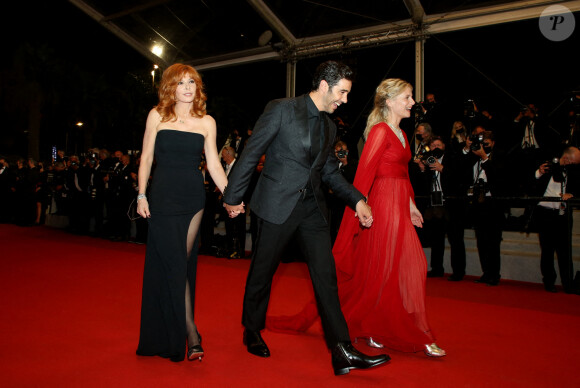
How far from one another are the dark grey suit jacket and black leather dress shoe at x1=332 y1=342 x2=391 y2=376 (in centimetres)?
83

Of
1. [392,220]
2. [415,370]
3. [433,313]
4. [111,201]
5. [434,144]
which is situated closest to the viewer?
[415,370]

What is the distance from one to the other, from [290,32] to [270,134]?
9693 millimetres

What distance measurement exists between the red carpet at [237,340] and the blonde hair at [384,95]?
1.72 metres

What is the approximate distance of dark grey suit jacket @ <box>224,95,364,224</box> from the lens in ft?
9.06

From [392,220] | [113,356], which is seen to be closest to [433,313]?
[392,220]

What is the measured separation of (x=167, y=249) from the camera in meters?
2.78

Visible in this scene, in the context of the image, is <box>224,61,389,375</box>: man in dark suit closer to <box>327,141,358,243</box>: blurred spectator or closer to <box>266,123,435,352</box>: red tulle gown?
<box>266,123,435,352</box>: red tulle gown

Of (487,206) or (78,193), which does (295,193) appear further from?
(78,193)

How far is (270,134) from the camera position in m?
2.79

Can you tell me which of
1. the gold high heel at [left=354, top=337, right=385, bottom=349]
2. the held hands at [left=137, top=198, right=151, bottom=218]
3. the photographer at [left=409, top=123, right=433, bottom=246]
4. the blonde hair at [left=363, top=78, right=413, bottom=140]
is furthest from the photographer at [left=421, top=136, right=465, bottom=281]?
the held hands at [left=137, top=198, right=151, bottom=218]

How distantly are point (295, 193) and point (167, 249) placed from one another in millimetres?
868

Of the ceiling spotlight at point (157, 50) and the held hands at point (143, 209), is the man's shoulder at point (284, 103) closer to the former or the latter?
the held hands at point (143, 209)

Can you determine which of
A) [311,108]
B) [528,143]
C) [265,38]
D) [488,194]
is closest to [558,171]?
[488,194]

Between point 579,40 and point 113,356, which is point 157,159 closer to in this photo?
point 113,356
